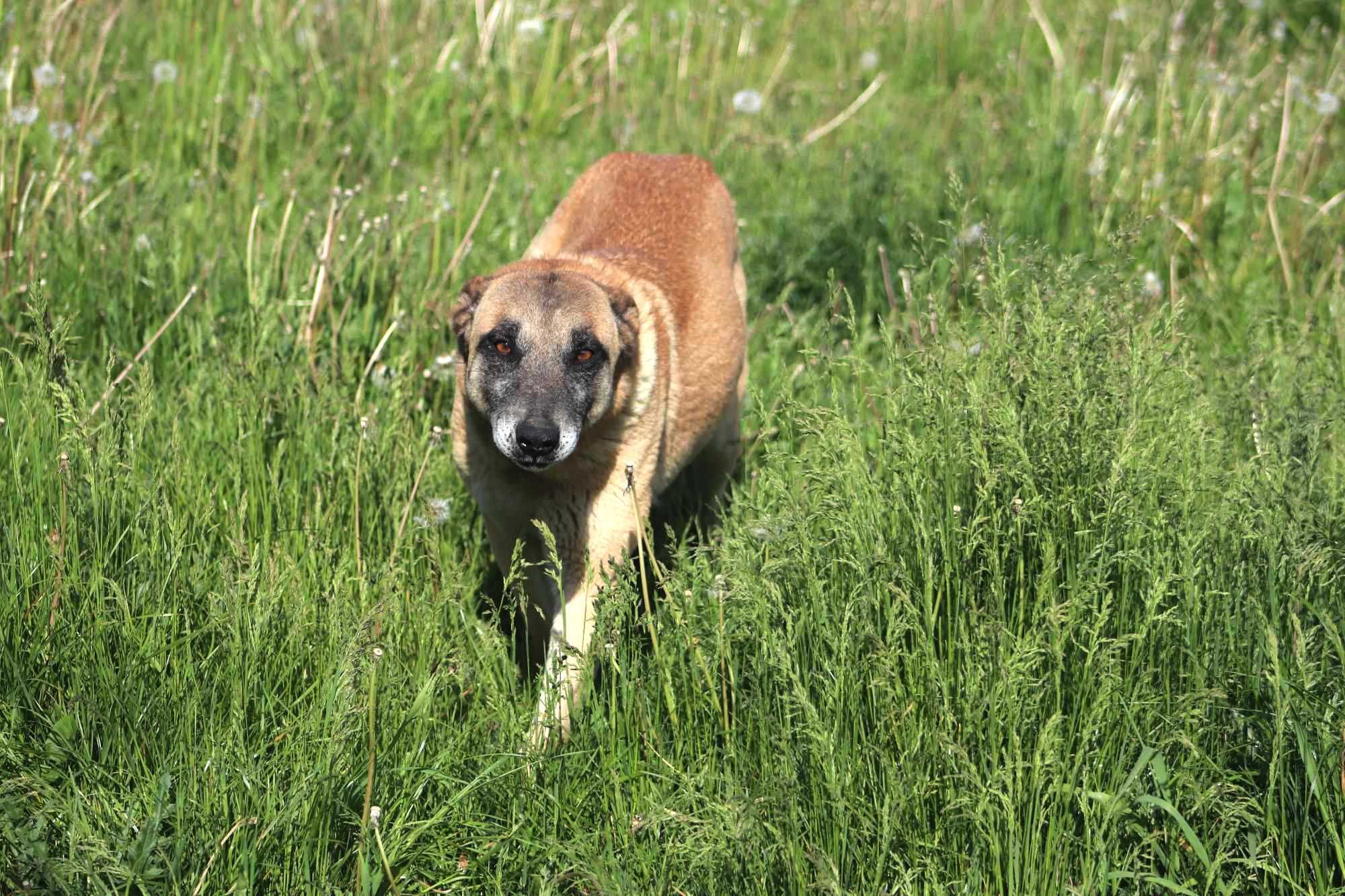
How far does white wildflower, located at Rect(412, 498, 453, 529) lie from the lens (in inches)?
164

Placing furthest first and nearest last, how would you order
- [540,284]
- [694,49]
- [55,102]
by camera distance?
1. [694,49]
2. [55,102]
3. [540,284]

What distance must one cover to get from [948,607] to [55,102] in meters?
4.87

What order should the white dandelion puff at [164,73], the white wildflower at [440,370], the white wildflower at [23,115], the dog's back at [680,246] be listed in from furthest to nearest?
the white dandelion puff at [164,73] → the white wildflower at [23,115] → the white wildflower at [440,370] → the dog's back at [680,246]

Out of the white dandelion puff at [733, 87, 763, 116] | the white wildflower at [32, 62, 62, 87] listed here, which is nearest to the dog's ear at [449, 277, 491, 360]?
the white wildflower at [32, 62, 62, 87]

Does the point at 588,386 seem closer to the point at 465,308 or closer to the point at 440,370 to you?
the point at 465,308

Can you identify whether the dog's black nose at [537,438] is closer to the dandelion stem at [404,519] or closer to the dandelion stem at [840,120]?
the dandelion stem at [404,519]

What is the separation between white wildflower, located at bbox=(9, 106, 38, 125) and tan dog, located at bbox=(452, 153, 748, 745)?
230 centimetres

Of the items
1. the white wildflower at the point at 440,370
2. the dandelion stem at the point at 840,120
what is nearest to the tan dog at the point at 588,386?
the white wildflower at the point at 440,370

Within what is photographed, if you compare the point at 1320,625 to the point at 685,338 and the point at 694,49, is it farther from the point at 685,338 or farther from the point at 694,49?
the point at 694,49

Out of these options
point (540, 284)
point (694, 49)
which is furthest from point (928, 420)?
point (694, 49)

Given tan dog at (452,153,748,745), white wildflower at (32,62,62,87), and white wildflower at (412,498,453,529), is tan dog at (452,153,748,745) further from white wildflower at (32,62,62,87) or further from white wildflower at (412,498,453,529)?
white wildflower at (32,62,62,87)

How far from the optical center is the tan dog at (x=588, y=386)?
4.05 metres

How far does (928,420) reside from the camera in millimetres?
3555

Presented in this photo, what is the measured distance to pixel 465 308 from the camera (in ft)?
14.7
